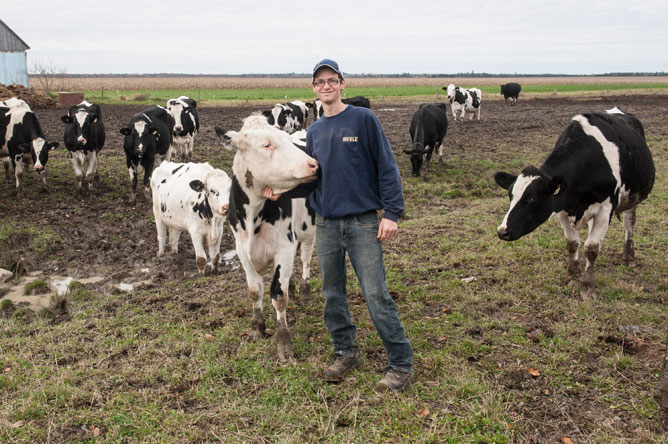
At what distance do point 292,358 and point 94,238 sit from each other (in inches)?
234

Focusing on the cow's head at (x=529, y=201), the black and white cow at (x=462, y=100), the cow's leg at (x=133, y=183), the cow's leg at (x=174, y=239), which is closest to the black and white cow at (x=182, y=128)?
the cow's leg at (x=133, y=183)

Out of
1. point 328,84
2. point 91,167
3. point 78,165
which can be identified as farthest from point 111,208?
point 328,84

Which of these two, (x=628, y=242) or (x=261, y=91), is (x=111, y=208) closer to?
(x=628, y=242)

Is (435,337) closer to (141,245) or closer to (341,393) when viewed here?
(341,393)

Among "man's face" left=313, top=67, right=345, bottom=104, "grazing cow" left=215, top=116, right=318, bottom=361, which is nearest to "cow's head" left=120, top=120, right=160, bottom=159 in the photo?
"grazing cow" left=215, top=116, right=318, bottom=361

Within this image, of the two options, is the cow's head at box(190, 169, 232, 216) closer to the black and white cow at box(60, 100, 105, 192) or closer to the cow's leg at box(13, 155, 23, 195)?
the black and white cow at box(60, 100, 105, 192)

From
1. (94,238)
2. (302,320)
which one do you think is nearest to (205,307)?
(302,320)

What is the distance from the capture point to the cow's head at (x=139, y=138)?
1143cm

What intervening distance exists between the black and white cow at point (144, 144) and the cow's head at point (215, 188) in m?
4.84

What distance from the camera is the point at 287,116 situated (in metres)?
18.8

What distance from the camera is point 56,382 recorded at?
14.2ft

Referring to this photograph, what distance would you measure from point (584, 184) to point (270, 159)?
393 cm

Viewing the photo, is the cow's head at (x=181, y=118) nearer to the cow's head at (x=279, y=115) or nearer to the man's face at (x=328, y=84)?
the cow's head at (x=279, y=115)

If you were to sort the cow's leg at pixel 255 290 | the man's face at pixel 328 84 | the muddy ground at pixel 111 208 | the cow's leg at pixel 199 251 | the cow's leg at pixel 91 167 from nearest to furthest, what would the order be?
the man's face at pixel 328 84, the cow's leg at pixel 255 290, the cow's leg at pixel 199 251, the muddy ground at pixel 111 208, the cow's leg at pixel 91 167
